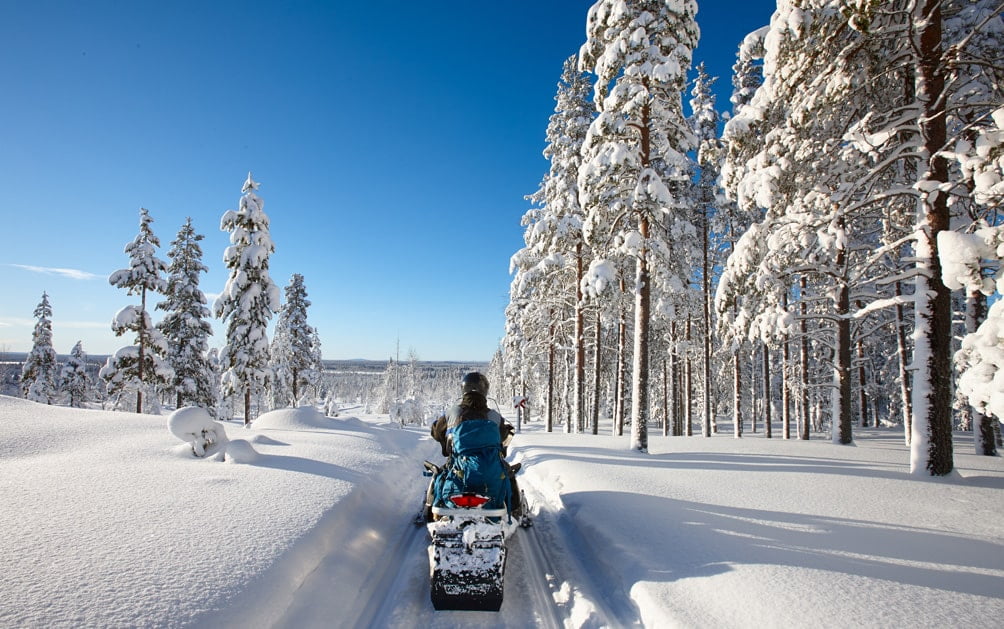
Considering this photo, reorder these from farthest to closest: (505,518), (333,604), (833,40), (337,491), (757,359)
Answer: (757,359) < (833,40) < (337,491) < (505,518) < (333,604)

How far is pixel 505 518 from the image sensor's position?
4.72 meters

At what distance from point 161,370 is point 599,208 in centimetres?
2531

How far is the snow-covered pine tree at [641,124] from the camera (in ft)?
38.0

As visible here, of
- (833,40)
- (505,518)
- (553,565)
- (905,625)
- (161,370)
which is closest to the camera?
(905,625)

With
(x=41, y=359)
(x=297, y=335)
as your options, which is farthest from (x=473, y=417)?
(x=41, y=359)

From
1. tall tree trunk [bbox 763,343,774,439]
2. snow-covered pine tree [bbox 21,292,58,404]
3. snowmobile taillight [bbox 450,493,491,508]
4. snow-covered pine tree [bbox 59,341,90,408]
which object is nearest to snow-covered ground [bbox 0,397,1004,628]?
snowmobile taillight [bbox 450,493,491,508]

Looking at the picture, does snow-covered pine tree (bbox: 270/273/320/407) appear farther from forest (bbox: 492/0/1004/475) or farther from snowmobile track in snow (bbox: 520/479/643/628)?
snowmobile track in snow (bbox: 520/479/643/628)

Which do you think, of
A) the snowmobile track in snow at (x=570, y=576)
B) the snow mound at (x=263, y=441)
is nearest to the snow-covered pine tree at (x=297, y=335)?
the snow mound at (x=263, y=441)

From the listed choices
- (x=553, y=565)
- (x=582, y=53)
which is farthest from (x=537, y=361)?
(x=553, y=565)

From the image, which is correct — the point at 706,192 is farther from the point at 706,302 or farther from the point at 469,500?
the point at 469,500

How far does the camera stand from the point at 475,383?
589cm

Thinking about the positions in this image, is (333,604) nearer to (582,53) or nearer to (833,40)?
(833,40)

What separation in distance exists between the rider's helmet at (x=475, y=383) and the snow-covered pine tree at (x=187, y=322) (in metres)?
27.8

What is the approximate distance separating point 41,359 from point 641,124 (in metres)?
50.0
